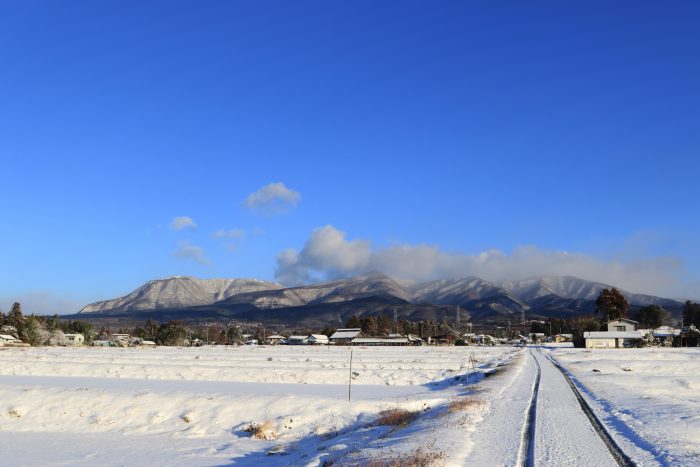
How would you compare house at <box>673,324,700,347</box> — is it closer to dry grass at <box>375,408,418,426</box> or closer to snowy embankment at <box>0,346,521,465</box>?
snowy embankment at <box>0,346,521,465</box>

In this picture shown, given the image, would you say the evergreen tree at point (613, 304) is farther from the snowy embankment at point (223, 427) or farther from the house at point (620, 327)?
the snowy embankment at point (223, 427)

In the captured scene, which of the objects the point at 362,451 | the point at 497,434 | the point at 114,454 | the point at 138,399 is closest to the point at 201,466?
the point at 114,454

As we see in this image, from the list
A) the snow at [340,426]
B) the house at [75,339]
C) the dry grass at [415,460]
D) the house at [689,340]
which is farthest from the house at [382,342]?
the dry grass at [415,460]

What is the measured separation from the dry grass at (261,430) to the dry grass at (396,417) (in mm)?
4656

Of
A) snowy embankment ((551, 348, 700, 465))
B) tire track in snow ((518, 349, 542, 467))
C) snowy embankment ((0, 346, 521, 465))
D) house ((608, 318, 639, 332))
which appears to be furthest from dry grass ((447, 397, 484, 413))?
house ((608, 318, 639, 332))

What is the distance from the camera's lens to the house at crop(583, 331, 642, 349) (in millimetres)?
127125

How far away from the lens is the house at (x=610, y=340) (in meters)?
127

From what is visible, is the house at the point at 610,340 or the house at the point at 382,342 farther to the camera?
the house at the point at 382,342

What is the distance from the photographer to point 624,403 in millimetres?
28109

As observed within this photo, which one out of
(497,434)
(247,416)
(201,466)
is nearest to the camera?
(497,434)

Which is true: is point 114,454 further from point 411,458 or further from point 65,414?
point 411,458

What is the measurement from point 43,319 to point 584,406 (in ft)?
577

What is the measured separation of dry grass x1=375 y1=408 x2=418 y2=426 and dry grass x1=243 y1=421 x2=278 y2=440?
15.3ft

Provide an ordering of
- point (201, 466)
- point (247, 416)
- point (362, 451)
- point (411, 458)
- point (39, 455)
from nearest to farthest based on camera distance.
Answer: point (411, 458) → point (362, 451) → point (201, 466) → point (39, 455) → point (247, 416)
